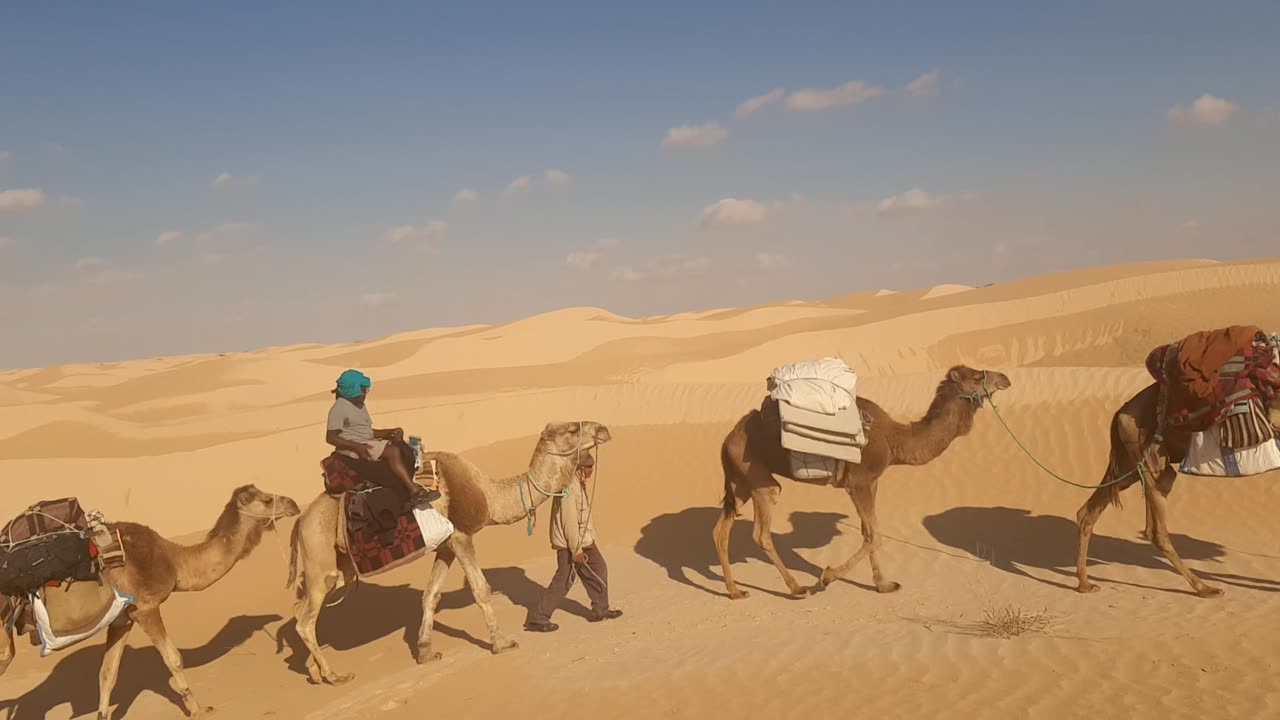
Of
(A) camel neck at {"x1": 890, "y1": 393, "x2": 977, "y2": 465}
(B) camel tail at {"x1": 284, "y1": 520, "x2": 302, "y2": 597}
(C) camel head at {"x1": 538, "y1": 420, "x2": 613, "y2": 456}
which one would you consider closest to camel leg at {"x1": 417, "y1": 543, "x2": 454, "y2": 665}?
(B) camel tail at {"x1": 284, "y1": 520, "x2": 302, "y2": 597}

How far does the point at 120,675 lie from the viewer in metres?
9.22

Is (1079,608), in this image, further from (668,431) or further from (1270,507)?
(668,431)

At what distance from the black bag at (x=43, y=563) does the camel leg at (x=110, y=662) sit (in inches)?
26.0

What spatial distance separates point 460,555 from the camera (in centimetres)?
823

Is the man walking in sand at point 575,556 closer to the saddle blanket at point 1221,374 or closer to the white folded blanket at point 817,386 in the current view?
the white folded blanket at point 817,386

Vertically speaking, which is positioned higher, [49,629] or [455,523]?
[455,523]

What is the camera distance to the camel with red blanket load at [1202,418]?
7.52m

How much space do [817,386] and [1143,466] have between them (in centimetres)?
305

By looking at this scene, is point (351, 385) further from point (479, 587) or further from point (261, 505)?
point (479, 587)

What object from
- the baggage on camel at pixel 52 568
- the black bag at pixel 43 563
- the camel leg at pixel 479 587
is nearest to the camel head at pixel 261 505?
the baggage on camel at pixel 52 568

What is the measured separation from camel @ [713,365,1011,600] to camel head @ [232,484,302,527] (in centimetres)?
445

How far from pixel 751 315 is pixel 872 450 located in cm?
4691

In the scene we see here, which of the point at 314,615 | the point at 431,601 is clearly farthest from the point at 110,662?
the point at 431,601

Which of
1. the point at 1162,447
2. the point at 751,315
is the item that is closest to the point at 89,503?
the point at 1162,447
